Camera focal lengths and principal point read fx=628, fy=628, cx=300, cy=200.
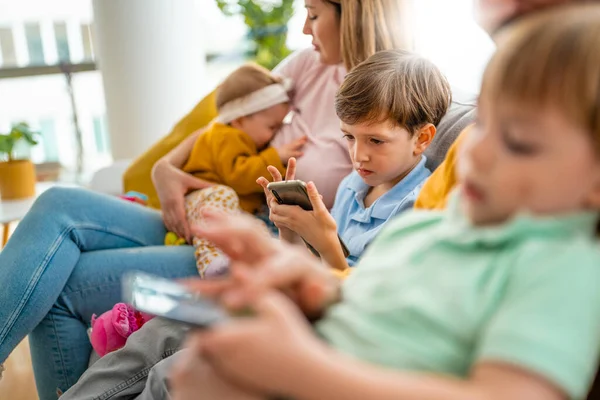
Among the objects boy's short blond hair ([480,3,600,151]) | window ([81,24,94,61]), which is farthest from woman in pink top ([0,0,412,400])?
window ([81,24,94,61])

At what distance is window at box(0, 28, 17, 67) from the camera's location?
4371mm

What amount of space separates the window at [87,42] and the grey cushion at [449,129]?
3635 millimetres

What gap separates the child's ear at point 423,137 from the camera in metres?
1.33

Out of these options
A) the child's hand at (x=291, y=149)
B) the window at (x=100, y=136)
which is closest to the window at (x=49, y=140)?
the window at (x=100, y=136)

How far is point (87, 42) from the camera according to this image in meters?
4.49

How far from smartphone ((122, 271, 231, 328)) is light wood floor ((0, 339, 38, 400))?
4.65 ft

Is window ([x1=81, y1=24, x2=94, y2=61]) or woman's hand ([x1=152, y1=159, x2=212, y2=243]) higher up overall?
window ([x1=81, y1=24, x2=94, y2=61])

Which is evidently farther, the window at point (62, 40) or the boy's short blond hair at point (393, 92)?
the window at point (62, 40)

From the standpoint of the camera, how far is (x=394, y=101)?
4.16ft

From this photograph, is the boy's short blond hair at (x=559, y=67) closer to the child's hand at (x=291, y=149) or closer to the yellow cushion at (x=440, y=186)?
the yellow cushion at (x=440, y=186)

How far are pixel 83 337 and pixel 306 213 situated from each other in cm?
73

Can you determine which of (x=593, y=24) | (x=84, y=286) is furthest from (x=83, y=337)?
(x=593, y=24)

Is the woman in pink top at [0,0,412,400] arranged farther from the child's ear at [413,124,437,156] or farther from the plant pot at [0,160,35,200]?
the plant pot at [0,160,35,200]

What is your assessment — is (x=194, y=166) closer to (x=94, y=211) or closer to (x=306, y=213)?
(x=94, y=211)
